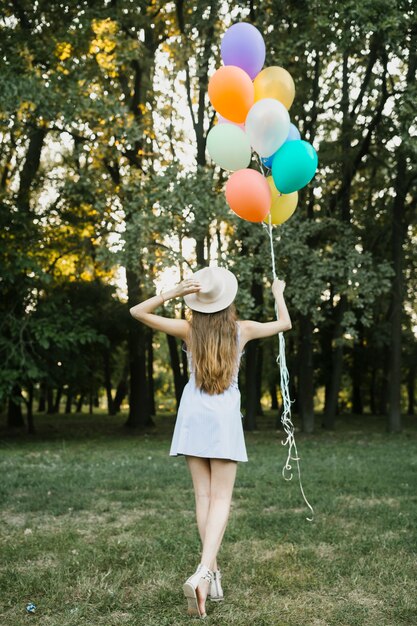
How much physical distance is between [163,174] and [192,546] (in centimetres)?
1173

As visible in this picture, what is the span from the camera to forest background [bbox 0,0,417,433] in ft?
52.4

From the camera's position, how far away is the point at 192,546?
6176 millimetres

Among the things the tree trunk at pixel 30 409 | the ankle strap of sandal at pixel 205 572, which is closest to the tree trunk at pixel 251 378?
the tree trunk at pixel 30 409

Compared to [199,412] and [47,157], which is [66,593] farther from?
[47,157]

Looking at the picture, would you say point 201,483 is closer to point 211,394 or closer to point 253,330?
point 211,394

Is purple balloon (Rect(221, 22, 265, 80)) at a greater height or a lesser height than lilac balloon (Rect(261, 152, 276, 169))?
greater

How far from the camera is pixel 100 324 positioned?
21.7 m

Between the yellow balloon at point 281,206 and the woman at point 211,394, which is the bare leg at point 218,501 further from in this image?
the yellow balloon at point 281,206

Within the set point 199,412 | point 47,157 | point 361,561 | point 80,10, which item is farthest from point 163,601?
point 47,157

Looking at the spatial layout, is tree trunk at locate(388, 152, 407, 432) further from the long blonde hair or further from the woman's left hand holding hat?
the woman's left hand holding hat

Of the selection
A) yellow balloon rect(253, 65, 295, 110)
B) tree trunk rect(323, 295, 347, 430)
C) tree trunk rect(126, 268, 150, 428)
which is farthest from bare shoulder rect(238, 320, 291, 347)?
tree trunk rect(126, 268, 150, 428)

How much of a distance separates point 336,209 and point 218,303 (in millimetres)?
16215

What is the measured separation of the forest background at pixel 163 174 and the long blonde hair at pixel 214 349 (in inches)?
400

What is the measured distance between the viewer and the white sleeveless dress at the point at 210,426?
4715mm
